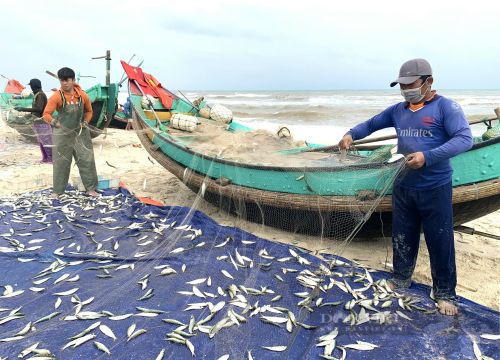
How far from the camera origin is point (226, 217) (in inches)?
250

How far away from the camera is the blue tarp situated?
3.00 meters

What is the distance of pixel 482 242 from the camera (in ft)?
18.2

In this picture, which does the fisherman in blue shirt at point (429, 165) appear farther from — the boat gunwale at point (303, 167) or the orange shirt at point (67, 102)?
the orange shirt at point (67, 102)

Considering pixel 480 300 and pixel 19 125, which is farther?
pixel 19 125

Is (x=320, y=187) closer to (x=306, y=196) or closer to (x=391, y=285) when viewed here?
(x=306, y=196)

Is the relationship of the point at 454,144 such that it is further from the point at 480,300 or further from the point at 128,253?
the point at 128,253

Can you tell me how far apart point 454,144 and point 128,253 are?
3782 millimetres

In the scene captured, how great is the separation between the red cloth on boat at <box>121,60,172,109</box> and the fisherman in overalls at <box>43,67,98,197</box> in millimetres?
2382

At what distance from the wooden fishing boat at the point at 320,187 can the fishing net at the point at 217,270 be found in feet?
0.07

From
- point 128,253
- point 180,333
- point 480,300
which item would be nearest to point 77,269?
point 128,253

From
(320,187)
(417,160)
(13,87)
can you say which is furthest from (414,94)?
(13,87)

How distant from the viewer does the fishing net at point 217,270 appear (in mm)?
3076

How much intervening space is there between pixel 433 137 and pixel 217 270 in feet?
8.56

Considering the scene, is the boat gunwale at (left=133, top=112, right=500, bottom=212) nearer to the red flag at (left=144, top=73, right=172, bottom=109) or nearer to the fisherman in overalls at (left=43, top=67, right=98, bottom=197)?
the fisherman in overalls at (left=43, top=67, right=98, bottom=197)
